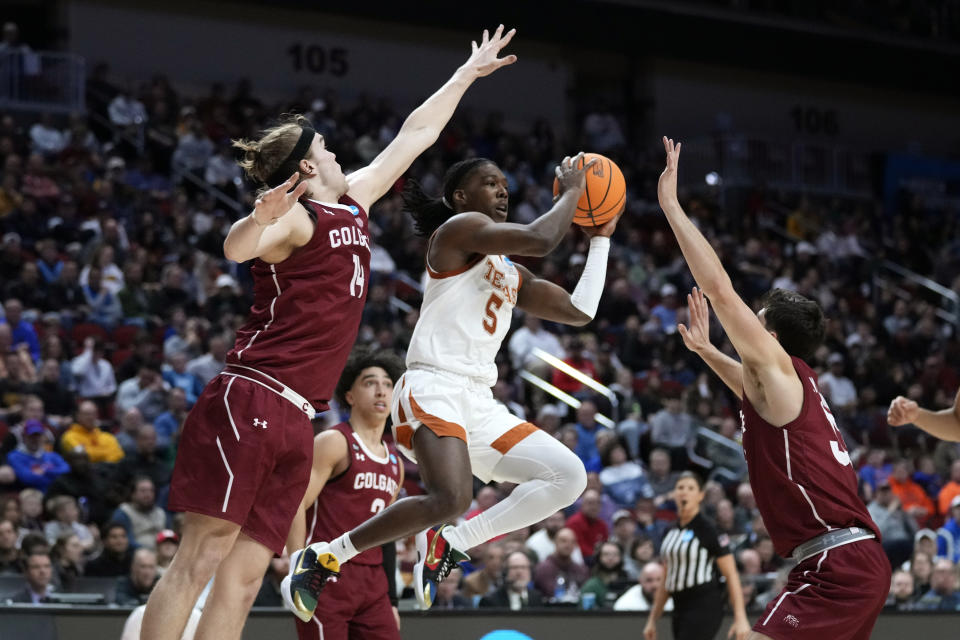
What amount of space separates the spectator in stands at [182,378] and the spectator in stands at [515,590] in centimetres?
380

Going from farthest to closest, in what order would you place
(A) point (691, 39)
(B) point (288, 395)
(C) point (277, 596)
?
(A) point (691, 39) < (C) point (277, 596) < (B) point (288, 395)

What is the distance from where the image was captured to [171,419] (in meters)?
11.6

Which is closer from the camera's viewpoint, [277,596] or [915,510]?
[277,596]

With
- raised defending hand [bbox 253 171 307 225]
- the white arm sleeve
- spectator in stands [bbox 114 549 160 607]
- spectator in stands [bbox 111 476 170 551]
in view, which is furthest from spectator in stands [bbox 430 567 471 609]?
raised defending hand [bbox 253 171 307 225]

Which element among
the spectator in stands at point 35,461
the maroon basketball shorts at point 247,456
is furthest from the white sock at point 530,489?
the spectator in stands at point 35,461

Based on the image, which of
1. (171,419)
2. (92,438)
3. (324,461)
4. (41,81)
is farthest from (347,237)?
(41,81)

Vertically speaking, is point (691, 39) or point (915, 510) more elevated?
point (691, 39)

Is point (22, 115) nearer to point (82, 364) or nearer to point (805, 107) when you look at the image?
point (82, 364)

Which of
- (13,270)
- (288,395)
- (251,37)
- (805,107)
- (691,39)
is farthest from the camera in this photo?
(805,107)

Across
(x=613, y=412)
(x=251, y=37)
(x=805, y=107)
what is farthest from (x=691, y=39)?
(x=613, y=412)

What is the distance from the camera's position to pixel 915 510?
13852 millimetres

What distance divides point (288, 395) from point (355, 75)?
18100mm

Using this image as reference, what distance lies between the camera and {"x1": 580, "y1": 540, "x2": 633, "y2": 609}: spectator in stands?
33.8 feet

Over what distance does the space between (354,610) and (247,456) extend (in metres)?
1.76
